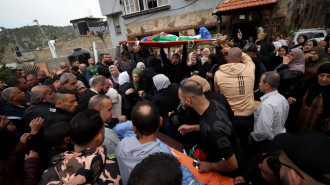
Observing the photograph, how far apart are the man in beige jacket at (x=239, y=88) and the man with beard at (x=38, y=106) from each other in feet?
10.1

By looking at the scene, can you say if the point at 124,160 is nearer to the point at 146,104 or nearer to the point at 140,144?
the point at 140,144

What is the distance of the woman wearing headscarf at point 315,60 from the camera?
11.2 ft

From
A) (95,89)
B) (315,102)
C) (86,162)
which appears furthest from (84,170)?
(315,102)

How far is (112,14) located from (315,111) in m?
16.1

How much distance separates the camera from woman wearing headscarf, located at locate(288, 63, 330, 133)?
251 cm

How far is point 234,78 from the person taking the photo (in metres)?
2.53

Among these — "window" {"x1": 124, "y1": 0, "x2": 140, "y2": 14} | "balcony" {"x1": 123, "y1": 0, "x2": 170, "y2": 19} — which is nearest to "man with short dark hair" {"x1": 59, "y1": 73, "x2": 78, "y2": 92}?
"balcony" {"x1": 123, "y1": 0, "x2": 170, "y2": 19}

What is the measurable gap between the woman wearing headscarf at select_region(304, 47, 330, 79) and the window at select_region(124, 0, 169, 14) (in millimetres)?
10756

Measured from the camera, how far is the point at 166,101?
10.4 feet

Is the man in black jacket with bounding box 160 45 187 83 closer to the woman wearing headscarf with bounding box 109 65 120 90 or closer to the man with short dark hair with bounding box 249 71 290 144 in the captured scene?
the woman wearing headscarf with bounding box 109 65 120 90

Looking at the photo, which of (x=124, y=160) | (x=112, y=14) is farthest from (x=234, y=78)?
(x=112, y=14)

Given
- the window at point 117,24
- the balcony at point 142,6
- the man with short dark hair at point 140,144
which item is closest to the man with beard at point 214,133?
the man with short dark hair at point 140,144

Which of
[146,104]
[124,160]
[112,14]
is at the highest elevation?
[112,14]

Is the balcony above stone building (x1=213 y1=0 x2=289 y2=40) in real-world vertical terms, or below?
above
